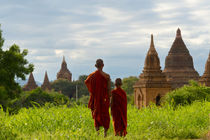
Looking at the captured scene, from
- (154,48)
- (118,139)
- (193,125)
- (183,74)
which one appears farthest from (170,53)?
(118,139)

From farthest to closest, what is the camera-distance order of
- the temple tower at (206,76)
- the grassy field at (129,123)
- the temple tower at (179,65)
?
the temple tower at (179,65) → the temple tower at (206,76) → the grassy field at (129,123)

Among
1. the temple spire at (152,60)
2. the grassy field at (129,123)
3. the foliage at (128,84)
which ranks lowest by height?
the grassy field at (129,123)

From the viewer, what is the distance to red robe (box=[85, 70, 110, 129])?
966 cm

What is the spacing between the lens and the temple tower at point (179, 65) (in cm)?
5241

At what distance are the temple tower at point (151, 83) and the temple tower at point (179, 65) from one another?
1066 cm

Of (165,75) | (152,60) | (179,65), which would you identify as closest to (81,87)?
(179,65)

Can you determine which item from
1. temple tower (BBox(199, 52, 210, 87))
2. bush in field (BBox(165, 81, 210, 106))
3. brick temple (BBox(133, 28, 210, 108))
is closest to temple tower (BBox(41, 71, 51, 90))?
brick temple (BBox(133, 28, 210, 108))

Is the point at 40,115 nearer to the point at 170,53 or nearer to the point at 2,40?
the point at 2,40

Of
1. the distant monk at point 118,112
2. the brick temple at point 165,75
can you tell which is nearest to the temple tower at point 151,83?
the brick temple at point 165,75

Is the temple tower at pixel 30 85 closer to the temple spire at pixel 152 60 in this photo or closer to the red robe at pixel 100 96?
the temple spire at pixel 152 60

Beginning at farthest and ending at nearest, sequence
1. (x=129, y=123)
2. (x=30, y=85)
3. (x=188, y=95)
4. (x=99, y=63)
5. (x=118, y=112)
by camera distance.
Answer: (x=30, y=85)
(x=188, y=95)
(x=129, y=123)
(x=118, y=112)
(x=99, y=63)

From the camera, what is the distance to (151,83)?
134ft

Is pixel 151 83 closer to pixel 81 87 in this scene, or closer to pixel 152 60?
pixel 152 60

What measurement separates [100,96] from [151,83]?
31.4 m
